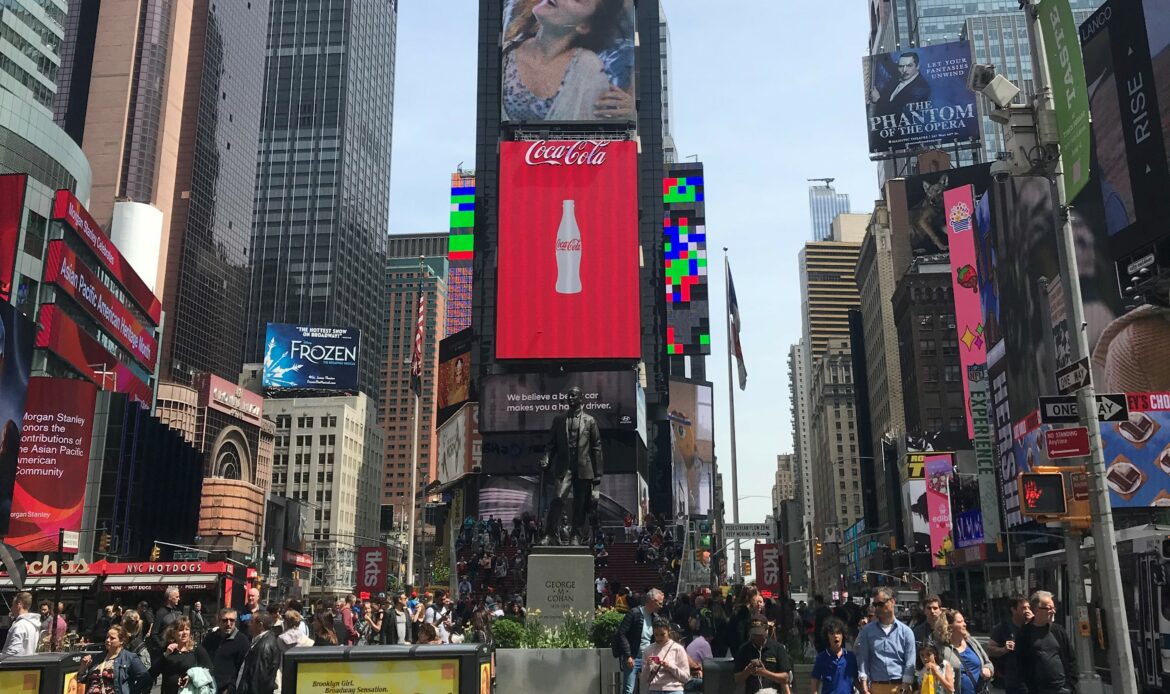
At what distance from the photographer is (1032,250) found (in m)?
54.7

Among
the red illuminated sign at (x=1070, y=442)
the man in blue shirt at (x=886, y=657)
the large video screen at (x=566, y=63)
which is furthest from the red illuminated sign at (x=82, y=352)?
the man in blue shirt at (x=886, y=657)

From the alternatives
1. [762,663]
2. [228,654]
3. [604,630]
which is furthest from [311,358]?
[762,663]

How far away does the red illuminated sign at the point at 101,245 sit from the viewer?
64750 millimetres

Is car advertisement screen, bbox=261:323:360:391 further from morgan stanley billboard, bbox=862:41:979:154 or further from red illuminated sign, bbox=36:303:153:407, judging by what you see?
morgan stanley billboard, bbox=862:41:979:154

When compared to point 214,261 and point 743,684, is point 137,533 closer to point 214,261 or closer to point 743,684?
point 743,684

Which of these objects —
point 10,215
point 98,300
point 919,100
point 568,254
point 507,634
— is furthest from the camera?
point 919,100

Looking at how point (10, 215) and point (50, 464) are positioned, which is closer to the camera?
point (10, 215)

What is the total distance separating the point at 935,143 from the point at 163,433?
280 feet

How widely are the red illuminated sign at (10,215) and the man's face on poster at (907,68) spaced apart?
86.9 m

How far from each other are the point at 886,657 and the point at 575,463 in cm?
1226

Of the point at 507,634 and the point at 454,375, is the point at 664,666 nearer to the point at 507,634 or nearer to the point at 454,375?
the point at 507,634

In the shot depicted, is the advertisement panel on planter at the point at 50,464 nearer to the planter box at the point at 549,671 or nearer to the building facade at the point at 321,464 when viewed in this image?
the planter box at the point at 549,671

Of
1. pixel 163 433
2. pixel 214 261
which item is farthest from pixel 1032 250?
pixel 214 261

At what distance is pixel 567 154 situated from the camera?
8175cm
